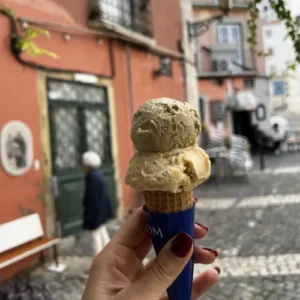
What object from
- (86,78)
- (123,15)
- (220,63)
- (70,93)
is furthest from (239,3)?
(70,93)

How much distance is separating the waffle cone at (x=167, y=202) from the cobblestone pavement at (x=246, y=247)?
3.12 metres

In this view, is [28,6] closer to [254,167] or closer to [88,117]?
[88,117]

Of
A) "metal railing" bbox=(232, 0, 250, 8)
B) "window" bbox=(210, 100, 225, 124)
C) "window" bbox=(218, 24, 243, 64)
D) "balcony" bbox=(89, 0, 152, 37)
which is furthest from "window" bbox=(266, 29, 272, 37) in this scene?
"balcony" bbox=(89, 0, 152, 37)

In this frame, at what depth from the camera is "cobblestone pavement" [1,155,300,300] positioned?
4910 mm

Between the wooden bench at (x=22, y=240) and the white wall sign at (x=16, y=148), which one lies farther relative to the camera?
the white wall sign at (x=16, y=148)

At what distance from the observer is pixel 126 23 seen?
944cm

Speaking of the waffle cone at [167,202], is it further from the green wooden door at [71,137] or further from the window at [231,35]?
the window at [231,35]

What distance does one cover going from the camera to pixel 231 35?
21.8 m

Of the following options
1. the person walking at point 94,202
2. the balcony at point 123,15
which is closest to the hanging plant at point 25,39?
the balcony at point 123,15

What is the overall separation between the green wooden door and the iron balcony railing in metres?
12.0

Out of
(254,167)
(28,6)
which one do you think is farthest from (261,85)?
(28,6)

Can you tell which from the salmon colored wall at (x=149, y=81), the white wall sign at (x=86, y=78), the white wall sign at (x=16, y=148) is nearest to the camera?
the white wall sign at (x=16, y=148)

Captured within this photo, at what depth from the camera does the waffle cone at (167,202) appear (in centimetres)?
202

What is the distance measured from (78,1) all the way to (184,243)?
7.12m
